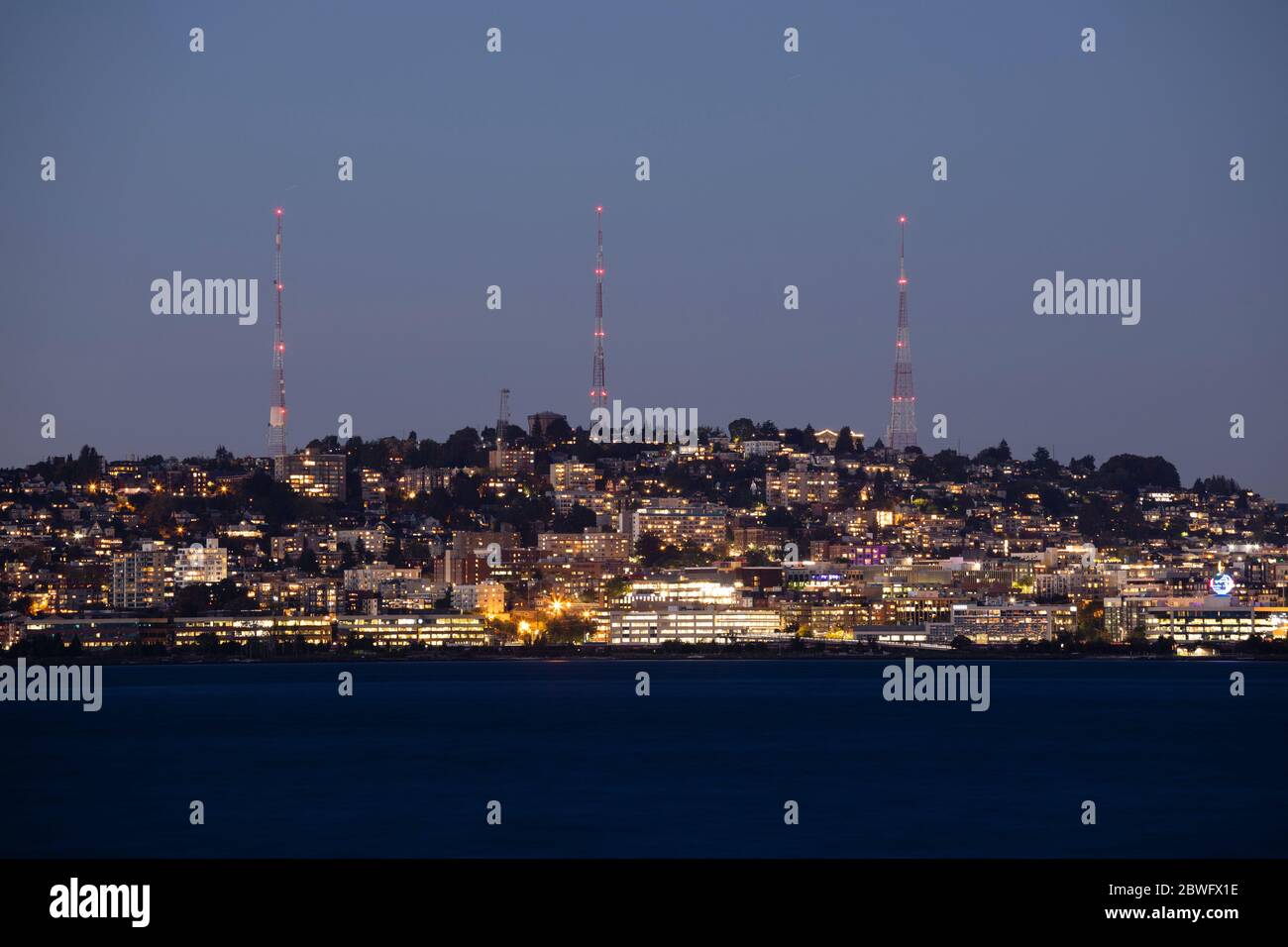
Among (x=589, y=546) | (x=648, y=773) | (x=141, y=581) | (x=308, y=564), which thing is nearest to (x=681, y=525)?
(x=589, y=546)

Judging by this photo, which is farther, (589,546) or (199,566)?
(589,546)

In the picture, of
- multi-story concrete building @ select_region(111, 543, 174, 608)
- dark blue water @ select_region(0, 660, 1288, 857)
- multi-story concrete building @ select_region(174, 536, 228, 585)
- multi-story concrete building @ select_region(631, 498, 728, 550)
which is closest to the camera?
dark blue water @ select_region(0, 660, 1288, 857)

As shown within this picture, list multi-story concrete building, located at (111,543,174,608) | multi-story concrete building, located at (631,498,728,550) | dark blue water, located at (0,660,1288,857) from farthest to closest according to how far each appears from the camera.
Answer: multi-story concrete building, located at (631,498,728,550), multi-story concrete building, located at (111,543,174,608), dark blue water, located at (0,660,1288,857)

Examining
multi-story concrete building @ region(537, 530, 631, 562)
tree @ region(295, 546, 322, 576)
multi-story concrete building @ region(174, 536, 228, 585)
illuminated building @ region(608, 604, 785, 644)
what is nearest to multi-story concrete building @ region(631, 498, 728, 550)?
multi-story concrete building @ region(537, 530, 631, 562)

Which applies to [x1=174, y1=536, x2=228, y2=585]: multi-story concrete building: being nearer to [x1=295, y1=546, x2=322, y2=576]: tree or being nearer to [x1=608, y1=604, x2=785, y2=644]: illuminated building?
[x1=295, y1=546, x2=322, y2=576]: tree

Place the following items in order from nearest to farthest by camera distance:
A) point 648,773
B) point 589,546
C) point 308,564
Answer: point 648,773, point 308,564, point 589,546

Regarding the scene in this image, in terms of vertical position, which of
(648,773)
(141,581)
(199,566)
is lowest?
(648,773)

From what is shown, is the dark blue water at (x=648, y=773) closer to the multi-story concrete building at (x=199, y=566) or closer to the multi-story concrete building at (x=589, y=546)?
the multi-story concrete building at (x=199, y=566)

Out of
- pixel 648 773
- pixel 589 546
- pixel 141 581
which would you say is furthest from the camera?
pixel 589 546

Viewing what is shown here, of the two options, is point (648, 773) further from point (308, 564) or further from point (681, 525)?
point (681, 525)
